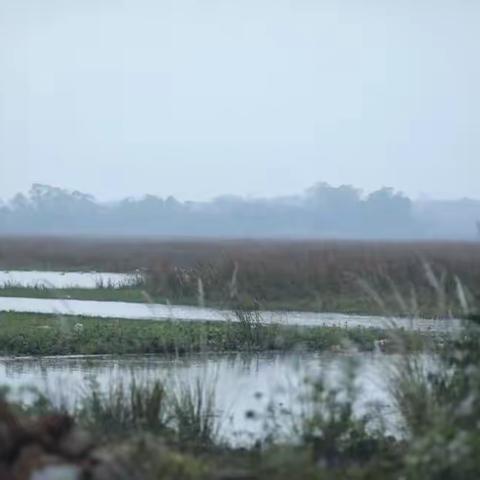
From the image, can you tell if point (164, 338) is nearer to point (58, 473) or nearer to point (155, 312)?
point (155, 312)

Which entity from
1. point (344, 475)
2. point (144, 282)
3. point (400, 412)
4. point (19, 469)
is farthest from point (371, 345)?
→ point (144, 282)

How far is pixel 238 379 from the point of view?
12914 millimetres

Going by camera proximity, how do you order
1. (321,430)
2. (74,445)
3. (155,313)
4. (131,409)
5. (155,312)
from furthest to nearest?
(155,312), (155,313), (131,409), (321,430), (74,445)

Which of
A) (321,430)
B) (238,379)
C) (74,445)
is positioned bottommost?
(238,379)

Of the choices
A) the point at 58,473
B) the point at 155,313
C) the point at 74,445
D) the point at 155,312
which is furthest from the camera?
the point at 155,312

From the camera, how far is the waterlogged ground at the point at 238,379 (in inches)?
341

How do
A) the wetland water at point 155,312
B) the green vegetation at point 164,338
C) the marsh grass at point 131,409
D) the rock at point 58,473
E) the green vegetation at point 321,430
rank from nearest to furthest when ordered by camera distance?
the rock at point 58,473
the green vegetation at point 321,430
the marsh grass at point 131,409
the green vegetation at point 164,338
the wetland water at point 155,312

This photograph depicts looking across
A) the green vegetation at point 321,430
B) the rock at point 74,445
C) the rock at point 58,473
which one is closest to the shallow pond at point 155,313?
the green vegetation at point 321,430

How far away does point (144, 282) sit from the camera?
1394 inches

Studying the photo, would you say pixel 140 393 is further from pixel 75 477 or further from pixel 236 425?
pixel 75 477

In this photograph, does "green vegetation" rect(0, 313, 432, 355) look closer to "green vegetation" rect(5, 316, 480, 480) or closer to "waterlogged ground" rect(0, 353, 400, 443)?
"waterlogged ground" rect(0, 353, 400, 443)

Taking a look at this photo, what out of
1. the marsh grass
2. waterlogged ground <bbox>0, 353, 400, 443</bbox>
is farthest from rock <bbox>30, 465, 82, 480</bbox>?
the marsh grass

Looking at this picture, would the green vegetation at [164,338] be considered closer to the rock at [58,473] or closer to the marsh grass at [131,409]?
the marsh grass at [131,409]

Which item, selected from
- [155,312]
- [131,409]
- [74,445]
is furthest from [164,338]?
[74,445]
